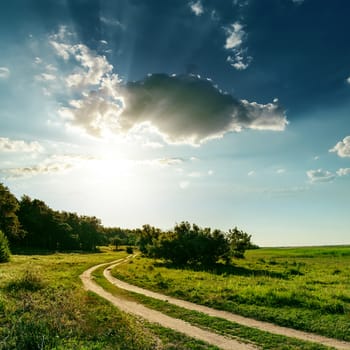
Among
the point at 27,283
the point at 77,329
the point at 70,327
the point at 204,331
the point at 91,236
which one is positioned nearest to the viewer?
the point at 77,329

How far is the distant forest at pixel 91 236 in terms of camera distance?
2068 inches

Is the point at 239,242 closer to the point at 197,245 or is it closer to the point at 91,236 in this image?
the point at 197,245

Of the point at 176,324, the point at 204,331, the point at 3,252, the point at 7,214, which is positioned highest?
the point at 7,214

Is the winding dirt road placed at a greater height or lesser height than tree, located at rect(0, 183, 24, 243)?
lesser

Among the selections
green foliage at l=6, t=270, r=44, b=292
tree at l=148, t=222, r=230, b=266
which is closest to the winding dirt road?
green foliage at l=6, t=270, r=44, b=292

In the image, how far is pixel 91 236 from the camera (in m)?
128

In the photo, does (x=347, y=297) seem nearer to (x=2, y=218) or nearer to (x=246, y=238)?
(x=246, y=238)

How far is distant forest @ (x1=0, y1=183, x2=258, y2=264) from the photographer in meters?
52.5

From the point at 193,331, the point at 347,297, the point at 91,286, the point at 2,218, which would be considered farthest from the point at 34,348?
the point at 2,218

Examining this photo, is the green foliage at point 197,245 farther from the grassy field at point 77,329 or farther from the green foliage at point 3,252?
the grassy field at point 77,329

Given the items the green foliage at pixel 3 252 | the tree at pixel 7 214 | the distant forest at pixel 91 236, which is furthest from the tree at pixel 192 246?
the tree at pixel 7 214

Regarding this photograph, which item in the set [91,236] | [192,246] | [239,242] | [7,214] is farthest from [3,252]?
[91,236]

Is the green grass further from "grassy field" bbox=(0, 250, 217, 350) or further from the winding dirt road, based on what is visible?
"grassy field" bbox=(0, 250, 217, 350)

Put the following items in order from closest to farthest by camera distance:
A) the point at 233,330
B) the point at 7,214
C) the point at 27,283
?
the point at 233,330, the point at 27,283, the point at 7,214
